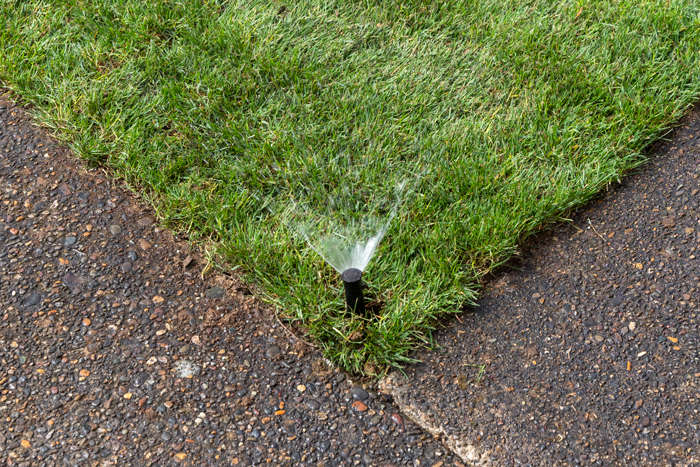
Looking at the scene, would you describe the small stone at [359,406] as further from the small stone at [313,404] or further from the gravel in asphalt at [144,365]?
the small stone at [313,404]

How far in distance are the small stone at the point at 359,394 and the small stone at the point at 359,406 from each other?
0.6 inches

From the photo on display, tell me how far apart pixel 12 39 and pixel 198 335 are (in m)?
2.08

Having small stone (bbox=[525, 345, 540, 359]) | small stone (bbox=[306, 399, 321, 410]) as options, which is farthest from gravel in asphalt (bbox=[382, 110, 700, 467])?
small stone (bbox=[306, 399, 321, 410])

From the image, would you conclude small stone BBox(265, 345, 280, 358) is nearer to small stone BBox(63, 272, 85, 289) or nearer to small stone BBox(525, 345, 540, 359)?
small stone BBox(63, 272, 85, 289)

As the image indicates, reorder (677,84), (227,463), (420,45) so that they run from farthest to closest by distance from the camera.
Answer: (420,45) → (677,84) → (227,463)

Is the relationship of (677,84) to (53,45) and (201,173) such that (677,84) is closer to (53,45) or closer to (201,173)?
(201,173)

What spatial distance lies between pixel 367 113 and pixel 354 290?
119 cm

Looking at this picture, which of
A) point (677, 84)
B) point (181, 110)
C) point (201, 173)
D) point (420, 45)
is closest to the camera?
point (201, 173)

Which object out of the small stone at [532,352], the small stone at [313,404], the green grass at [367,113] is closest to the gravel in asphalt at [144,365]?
the small stone at [313,404]

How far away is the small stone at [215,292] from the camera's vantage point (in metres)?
2.58

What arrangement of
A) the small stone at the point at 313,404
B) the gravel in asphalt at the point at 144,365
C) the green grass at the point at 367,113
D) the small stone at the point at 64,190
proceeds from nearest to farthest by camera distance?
1. the gravel in asphalt at the point at 144,365
2. the small stone at the point at 313,404
3. the green grass at the point at 367,113
4. the small stone at the point at 64,190

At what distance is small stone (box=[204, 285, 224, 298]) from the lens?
258 centimetres

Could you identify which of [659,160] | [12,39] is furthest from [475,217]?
[12,39]

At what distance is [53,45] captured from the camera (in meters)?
3.38
